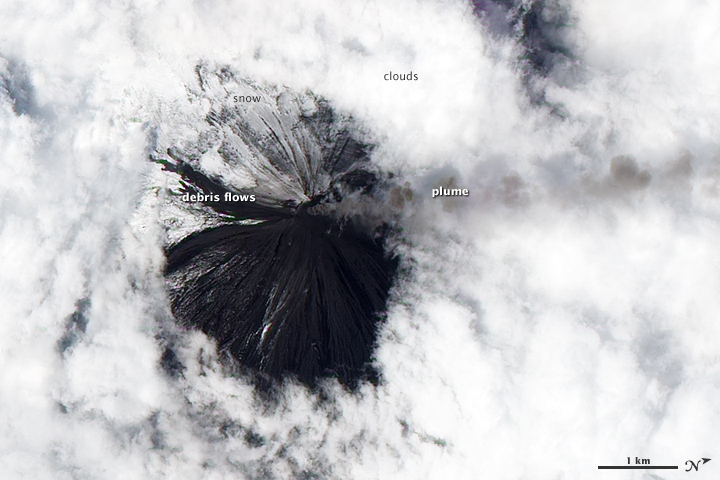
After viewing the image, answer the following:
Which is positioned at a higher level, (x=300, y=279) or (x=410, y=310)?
(x=300, y=279)

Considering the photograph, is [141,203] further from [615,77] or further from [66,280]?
[615,77]

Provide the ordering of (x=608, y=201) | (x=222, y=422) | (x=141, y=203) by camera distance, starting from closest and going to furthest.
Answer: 1. (x=608, y=201)
2. (x=141, y=203)
3. (x=222, y=422)

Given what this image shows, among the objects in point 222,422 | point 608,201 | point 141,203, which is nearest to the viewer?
point 608,201

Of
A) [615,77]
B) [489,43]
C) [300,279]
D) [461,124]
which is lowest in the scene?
[300,279]

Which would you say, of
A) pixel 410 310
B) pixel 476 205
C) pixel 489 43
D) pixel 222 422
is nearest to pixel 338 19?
pixel 489 43

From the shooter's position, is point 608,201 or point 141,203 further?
point 141,203

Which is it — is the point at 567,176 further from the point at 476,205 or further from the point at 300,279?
the point at 300,279
